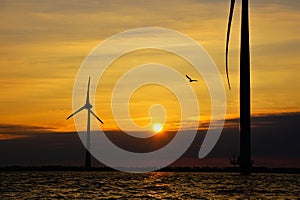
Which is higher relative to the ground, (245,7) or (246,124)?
(245,7)

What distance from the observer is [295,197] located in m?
80.6

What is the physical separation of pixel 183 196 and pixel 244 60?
2618cm

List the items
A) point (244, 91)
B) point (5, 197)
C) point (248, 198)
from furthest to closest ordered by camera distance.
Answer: point (244, 91) < point (5, 197) < point (248, 198)

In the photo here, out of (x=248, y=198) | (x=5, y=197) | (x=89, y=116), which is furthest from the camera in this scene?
(x=89, y=116)

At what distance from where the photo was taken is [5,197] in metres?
83.3

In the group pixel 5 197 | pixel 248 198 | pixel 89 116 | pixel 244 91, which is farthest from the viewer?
pixel 89 116

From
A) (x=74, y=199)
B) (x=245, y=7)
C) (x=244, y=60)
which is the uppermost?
(x=245, y=7)

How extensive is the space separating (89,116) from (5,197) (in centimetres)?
10408

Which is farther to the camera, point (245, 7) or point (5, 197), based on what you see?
point (245, 7)

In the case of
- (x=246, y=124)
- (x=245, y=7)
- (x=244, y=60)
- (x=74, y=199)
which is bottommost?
(x=74, y=199)

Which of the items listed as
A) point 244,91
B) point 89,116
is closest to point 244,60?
point 244,91

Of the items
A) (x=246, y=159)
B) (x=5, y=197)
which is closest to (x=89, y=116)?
(x=246, y=159)

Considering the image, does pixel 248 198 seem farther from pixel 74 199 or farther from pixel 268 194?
pixel 74 199

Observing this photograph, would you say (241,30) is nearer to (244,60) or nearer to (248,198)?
(244,60)
